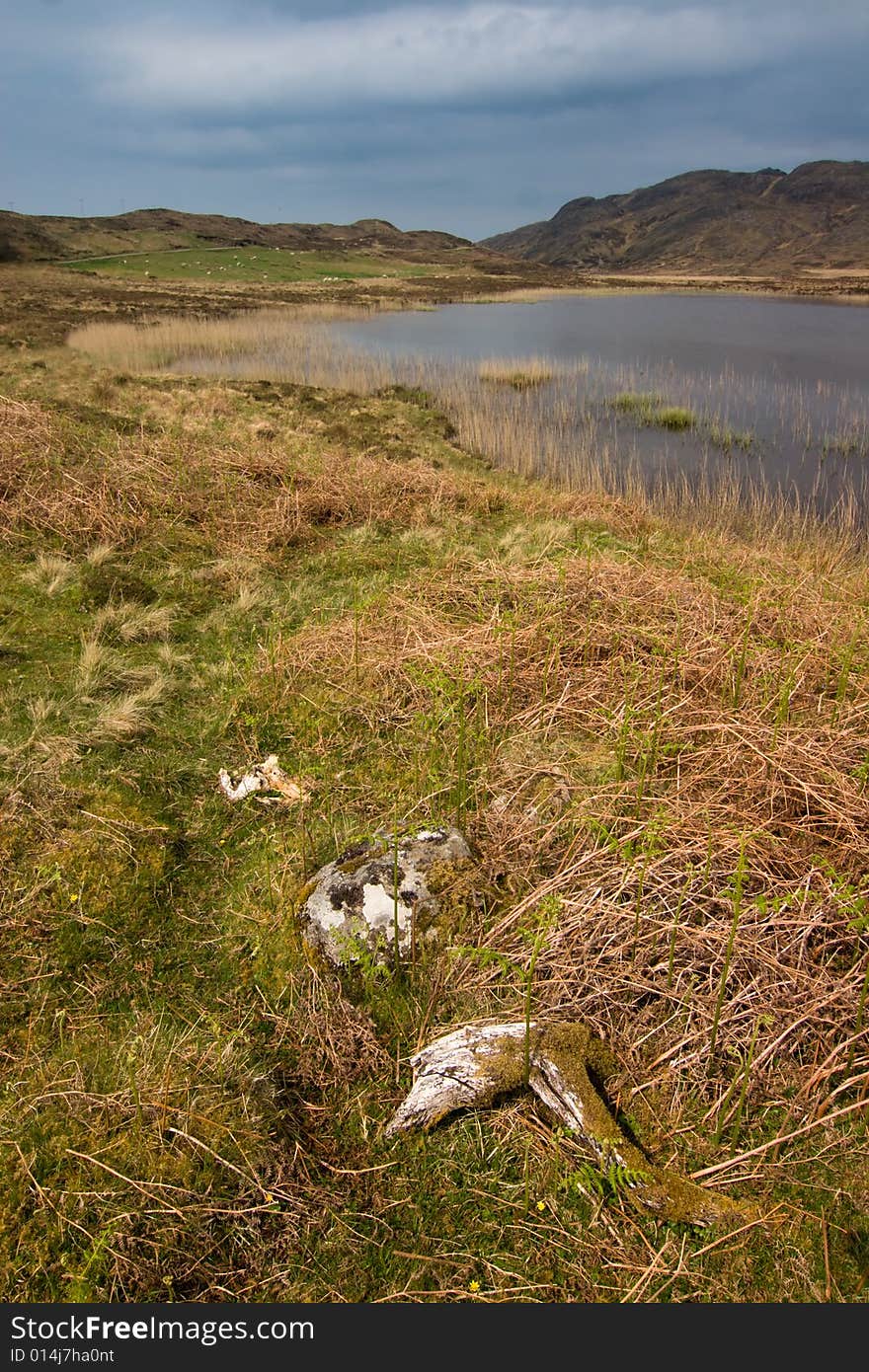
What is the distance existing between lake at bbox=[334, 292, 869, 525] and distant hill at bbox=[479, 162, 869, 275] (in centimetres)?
7963

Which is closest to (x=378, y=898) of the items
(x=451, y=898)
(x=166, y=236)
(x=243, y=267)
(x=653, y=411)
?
(x=451, y=898)

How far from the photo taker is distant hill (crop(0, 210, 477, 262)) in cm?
5653

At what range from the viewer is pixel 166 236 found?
74062 mm

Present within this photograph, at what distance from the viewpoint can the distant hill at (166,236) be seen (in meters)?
56.5

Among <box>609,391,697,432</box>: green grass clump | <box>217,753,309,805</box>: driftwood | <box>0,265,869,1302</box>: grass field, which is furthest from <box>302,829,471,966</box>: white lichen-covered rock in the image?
<box>609,391,697,432</box>: green grass clump

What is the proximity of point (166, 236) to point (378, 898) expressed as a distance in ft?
293

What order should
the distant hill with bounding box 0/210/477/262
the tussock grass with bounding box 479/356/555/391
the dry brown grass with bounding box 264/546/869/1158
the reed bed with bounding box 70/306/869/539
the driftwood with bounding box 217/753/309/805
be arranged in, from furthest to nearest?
the distant hill with bounding box 0/210/477/262 < the tussock grass with bounding box 479/356/555/391 < the reed bed with bounding box 70/306/869/539 < the driftwood with bounding box 217/753/309/805 < the dry brown grass with bounding box 264/546/869/1158

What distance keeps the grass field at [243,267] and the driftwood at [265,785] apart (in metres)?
54.7

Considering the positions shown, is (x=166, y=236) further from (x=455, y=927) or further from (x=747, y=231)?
(x=747, y=231)

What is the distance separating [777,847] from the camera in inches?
126

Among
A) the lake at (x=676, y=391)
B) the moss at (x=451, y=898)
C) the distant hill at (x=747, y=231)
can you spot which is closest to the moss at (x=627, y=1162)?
the moss at (x=451, y=898)

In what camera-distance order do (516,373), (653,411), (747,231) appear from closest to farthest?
1. (653,411)
2. (516,373)
3. (747,231)

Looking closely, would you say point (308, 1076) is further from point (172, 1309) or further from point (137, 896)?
point (137, 896)

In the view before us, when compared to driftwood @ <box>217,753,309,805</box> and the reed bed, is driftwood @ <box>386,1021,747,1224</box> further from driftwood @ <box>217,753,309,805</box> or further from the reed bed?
the reed bed
